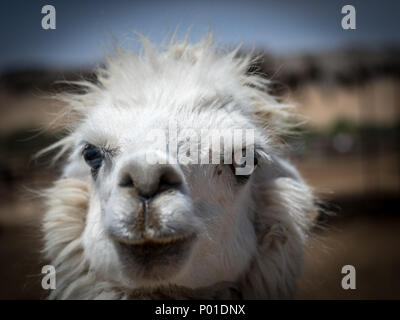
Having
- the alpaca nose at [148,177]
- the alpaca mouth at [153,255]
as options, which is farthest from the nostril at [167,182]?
the alpaca mouth at [153,255]

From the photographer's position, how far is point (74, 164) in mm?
2633

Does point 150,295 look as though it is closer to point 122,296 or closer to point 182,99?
point 122,296

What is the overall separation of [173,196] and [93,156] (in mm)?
691

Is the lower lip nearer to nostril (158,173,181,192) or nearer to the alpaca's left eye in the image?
nostril (158,173,181,192)

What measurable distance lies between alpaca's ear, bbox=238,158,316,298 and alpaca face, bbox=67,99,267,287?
112 mm

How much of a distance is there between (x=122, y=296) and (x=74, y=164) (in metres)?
0.88

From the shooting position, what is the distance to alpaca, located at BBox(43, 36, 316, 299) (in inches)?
71.1

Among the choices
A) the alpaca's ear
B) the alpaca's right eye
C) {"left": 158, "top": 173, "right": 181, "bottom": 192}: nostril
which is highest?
the alpaca's right eye

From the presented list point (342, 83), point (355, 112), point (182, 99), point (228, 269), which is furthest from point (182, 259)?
point (355, 112)

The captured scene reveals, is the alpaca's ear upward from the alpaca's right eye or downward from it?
downward

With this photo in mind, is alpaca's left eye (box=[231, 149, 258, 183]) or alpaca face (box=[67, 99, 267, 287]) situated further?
alpaca's left eye (box=[231, 149, 258, 183])

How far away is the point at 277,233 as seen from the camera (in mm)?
2553

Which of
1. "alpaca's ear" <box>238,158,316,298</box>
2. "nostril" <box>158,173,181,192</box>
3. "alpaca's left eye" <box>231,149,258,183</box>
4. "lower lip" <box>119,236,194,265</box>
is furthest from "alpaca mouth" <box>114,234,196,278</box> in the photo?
"alpaca's ear" <box>238,158,316,298</box>

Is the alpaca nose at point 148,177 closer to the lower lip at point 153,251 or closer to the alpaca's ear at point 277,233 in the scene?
the lower lip at point 153,251
